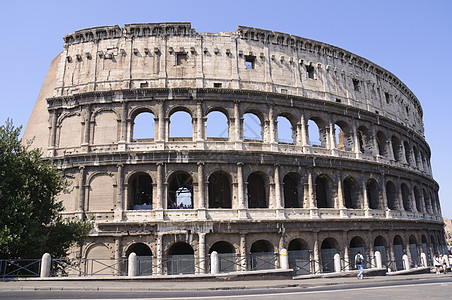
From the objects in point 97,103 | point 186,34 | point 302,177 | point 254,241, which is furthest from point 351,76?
point 97,103

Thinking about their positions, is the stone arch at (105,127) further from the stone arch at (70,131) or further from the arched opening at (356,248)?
the arched opening at (356,248)

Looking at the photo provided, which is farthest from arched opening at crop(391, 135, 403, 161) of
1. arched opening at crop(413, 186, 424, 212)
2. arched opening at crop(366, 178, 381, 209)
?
arched opening at crop(366, 178, 381, 209)

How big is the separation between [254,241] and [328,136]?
893 centimetres

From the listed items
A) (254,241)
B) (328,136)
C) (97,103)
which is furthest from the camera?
(328,136)

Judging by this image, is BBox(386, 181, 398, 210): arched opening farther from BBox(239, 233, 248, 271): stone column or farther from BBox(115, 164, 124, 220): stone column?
BBox(115, 164, 124, 220): stone column

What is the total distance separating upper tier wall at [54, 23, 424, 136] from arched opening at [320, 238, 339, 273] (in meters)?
9.67

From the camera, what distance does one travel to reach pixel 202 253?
63.2 feet

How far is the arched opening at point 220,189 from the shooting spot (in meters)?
22.1

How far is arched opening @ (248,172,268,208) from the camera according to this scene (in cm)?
2248

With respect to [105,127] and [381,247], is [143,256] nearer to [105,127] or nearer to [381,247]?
[105,127]

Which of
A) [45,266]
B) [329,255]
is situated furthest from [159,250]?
[329,255]

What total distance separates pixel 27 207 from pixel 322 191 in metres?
17.8

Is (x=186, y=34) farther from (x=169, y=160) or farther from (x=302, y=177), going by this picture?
(x=302, y=177)

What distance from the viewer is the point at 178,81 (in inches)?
869
